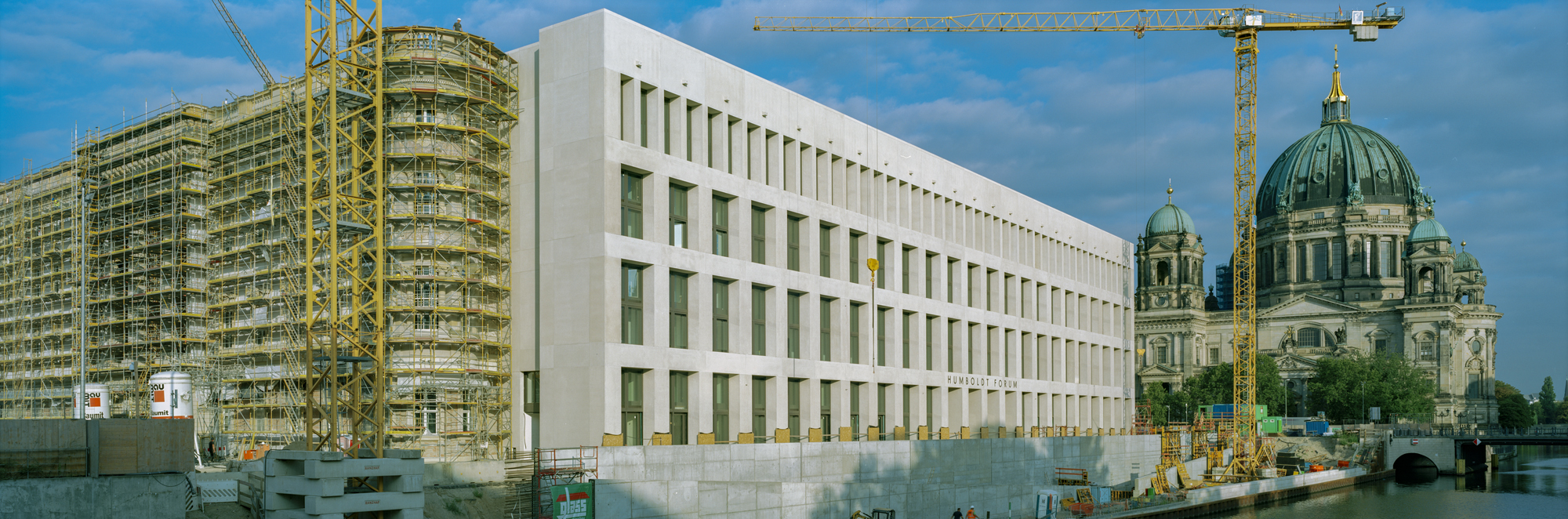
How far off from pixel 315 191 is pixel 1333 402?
5690 inches

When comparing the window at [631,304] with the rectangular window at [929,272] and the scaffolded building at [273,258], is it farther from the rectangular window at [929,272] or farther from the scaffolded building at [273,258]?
the rectangular window at [929,272]

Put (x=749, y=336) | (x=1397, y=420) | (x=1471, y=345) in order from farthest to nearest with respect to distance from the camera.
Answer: (x=1471, y=345) < (x=1397, y=420) < (x=749, y=336)

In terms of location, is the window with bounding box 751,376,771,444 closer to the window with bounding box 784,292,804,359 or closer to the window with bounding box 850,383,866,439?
the window with bounding box 784,292,804,359

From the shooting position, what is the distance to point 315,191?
147 ft

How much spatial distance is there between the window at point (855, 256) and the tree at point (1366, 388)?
4510 inches

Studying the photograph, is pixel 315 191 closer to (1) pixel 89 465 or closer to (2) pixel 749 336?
Result: (1) pixel 89 465

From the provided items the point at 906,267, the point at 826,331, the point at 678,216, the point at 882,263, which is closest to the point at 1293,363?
the point at 906,267

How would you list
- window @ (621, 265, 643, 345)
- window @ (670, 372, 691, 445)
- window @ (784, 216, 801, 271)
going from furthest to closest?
window @ (784, 216, 801, 271)
window @ (670, 372, 691, 445)
window @ (621, 265, 643, 345)

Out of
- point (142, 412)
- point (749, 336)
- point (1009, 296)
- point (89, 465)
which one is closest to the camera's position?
point (89, 465)

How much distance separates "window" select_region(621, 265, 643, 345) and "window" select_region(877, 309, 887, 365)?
18341 mm

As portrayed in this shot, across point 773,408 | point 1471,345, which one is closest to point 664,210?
point 773,408

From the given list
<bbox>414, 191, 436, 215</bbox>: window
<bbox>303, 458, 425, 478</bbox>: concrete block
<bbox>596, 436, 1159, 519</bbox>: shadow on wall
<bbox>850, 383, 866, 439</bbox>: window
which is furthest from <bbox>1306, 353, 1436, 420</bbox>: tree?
<bbox>303, 458, 425, 478</bbox>: concrete block

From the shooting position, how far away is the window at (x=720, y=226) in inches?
2004

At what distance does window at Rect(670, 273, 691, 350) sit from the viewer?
4838cm
